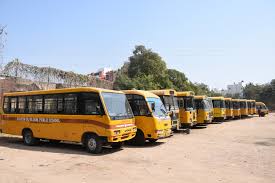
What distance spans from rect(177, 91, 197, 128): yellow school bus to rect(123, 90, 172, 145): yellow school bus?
5.86m

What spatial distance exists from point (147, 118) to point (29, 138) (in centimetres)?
588

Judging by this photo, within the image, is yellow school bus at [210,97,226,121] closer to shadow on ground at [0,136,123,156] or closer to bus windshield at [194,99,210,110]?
bus windshield at [194,99,210,110]

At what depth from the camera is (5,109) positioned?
15766mm

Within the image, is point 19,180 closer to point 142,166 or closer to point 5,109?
point 142,166

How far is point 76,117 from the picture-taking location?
40.9ft

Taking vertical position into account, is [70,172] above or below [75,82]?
below

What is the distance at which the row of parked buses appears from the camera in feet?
38.8

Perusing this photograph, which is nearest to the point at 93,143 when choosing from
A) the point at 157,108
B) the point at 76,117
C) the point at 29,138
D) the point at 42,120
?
the point at 76,117

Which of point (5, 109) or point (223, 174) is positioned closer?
point (223, 174)

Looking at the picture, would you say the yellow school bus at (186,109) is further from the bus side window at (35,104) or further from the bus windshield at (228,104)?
the bus windshield at (228,104)

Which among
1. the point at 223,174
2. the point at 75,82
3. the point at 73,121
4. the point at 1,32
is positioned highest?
the point at 1,32

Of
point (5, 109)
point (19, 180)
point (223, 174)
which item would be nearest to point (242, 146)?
point (223, 174)

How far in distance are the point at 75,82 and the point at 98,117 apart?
564 inches

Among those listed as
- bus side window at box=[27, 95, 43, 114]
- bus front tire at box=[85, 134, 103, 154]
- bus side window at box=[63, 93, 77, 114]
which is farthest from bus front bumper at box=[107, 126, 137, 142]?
bus side window at box=[27, 95, 43, 114]
